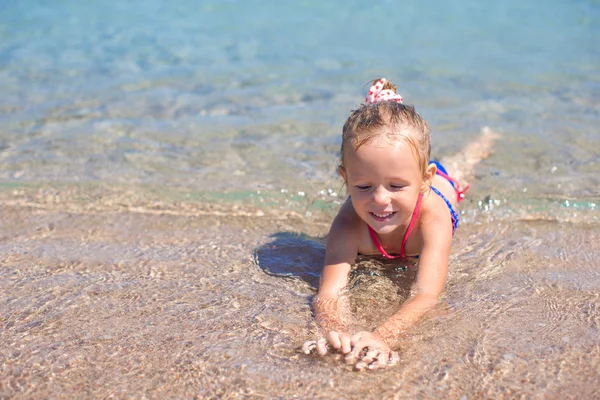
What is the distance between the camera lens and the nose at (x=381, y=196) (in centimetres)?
305

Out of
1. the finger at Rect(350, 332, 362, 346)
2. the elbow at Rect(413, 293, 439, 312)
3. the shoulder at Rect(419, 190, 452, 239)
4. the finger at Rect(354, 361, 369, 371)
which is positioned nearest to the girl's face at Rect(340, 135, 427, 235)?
the shoulder at Rect(419, 190, 452, 239)

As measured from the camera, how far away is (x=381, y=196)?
305cm

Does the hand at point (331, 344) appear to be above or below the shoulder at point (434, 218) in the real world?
below

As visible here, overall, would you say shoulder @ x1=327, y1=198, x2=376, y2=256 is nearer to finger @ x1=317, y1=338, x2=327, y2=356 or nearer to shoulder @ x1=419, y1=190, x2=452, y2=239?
shoulder @ x1=419, y1=190, x2=452, y2=239

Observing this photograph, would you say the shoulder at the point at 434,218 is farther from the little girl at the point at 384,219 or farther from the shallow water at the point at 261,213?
the shallow water at the point at 261,213

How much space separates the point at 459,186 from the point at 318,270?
1.54 meters

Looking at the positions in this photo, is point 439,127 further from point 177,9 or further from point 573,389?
point 177,9

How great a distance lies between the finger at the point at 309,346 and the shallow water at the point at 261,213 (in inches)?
1.0

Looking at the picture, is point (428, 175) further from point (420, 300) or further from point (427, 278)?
point (420, 300)

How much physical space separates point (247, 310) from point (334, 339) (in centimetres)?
60

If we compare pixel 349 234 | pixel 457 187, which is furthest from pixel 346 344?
pixel 457 187

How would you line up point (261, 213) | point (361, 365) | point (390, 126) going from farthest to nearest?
1. point (261, 213)
2. point (390, 126)
3. point (361, 365)

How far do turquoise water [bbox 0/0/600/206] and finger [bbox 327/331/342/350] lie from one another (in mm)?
2216

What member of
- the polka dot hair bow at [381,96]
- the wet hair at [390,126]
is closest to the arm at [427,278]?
the wet hair at [390,126]
